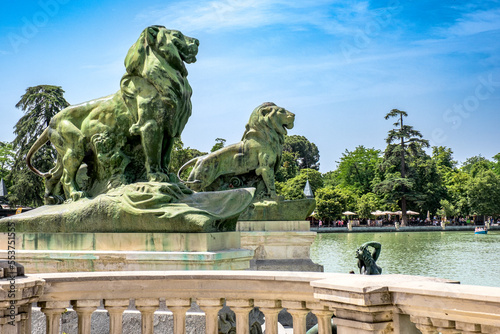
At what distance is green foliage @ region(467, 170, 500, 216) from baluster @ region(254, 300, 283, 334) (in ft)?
216

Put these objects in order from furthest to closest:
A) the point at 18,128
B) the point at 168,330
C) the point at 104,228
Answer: the point at 18,128 < the point at 104,228 < the point at 168,330

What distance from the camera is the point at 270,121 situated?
40.5 ft

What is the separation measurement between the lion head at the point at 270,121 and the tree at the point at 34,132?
1992 cm

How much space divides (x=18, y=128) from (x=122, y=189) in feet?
88.7

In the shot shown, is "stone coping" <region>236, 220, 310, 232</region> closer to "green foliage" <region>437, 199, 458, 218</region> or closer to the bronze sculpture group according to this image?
the bronze sculpture group

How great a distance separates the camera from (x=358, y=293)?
10.3 ft

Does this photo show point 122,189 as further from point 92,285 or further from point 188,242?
point 92,285

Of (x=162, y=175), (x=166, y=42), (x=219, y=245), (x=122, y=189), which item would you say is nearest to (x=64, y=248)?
(x=122, y=189)

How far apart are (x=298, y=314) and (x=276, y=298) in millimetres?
188

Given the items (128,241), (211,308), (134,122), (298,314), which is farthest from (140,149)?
(298,314)

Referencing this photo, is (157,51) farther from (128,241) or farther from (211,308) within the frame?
(211,308)

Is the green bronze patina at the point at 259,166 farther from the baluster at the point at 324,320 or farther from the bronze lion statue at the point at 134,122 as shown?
the baluster at the point at 324,320

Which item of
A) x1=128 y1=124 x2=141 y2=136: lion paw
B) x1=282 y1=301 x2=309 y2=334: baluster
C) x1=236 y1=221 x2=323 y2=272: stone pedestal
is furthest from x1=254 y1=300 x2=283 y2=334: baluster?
x1=236 y1=221 x2=323 y2=272: stone pedestal

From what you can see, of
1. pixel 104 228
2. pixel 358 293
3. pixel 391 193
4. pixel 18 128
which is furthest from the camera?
pixel 391 193
